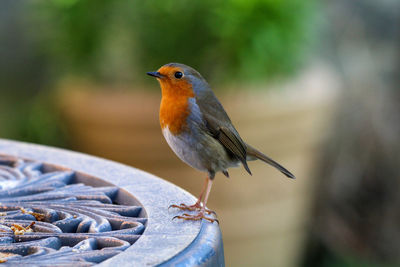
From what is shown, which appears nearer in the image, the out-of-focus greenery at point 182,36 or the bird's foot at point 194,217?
the bird's foot at point 194,217

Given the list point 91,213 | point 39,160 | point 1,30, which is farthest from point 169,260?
point 1,30

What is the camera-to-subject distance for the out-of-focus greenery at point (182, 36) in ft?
13.5

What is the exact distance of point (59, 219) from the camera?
1683mm

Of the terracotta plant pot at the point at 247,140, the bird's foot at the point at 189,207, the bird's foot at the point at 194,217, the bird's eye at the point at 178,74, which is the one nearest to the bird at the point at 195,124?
the bird's eye at the point at 178,74

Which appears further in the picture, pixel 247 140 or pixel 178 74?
pixel 247 140

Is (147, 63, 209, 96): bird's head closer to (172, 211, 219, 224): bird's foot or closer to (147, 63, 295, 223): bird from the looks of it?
(147, 63, 295, 223): bird

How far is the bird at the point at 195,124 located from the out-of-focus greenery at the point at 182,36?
191 cm

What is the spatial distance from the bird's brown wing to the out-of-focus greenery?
6.18 ft

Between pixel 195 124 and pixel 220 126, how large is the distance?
0.11 metres

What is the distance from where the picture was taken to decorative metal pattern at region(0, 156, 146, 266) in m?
1.42

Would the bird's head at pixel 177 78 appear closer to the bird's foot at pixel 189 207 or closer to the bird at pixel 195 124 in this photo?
the bird at pixel 195 124

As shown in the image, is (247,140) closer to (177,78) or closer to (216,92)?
(216,92)

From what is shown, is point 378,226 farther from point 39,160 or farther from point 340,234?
point 39,160

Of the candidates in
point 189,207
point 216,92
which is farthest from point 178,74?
point 216,92
